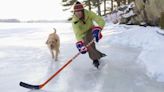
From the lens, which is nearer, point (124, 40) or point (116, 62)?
point (116, 62)

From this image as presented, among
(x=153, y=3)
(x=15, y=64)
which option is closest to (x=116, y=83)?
(x=15, y=64)

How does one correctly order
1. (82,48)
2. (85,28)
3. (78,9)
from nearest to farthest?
(78,9), (82,48), (85,28)

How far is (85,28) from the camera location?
29.3 feet

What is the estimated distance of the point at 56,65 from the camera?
32.6 ft

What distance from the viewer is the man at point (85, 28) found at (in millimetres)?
8406

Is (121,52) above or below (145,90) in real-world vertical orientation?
below

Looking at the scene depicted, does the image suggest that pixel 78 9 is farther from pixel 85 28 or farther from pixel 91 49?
pixel 91 49

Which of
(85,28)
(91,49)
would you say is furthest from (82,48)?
(85,28)

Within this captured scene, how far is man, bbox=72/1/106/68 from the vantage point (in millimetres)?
8406

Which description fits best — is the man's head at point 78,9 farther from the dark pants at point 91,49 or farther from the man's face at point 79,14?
the dark pants at point 91,49

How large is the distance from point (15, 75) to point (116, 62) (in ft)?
9.29

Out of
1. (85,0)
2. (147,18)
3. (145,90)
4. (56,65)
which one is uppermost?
(145,90)

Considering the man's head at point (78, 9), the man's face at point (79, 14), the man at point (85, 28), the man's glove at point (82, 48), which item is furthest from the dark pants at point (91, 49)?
the man's head at point (78, 9)

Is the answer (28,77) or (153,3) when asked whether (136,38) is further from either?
(28,77)
